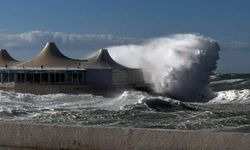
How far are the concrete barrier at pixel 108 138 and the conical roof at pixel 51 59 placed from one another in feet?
149

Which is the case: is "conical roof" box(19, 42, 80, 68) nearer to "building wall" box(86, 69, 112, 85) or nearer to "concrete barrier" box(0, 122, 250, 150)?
"building wall" box(86, 69, 112, 85)

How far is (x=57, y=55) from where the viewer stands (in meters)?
52.8

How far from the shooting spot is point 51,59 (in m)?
51.7

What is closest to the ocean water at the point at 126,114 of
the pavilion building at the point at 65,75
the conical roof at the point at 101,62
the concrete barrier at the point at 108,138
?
the pavilion building at the point at 65,75

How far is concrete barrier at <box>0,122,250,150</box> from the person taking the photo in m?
3.97

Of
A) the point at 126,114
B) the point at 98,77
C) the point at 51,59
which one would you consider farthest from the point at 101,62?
the point at 126,114

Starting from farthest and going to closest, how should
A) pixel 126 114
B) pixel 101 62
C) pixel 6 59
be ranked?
pixel 6 59 → pixel 101 62 → pixel 126 114

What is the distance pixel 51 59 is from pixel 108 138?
157 ft

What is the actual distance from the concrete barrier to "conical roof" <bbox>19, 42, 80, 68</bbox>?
45.4 meters

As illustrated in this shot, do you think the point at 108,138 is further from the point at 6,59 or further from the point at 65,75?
the point at 6,59

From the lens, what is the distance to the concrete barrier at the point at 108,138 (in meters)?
3.97

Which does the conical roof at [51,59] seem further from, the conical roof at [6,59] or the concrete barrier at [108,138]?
the concrete barrier at [108,138]

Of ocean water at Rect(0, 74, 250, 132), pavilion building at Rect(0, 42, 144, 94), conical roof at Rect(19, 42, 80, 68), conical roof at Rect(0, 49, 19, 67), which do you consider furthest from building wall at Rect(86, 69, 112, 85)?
conical roof at Rect(0, 49, 19, 67)

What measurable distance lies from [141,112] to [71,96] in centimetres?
1285
